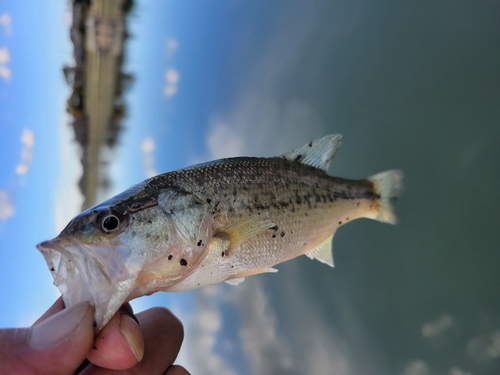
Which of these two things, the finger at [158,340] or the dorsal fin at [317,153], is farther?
the dorsal fin at [317,153]

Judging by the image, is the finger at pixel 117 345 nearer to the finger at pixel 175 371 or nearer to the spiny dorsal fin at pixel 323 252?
the finger at pixel 175 371

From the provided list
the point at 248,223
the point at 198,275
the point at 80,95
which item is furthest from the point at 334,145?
the point at 80,95

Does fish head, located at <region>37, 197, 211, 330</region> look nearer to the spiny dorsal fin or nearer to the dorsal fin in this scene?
the dorsal fin

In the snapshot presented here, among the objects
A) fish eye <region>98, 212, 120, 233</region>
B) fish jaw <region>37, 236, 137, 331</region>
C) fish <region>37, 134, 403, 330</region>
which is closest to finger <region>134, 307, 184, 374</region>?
fish <region>37, 134, 403, 330</region>

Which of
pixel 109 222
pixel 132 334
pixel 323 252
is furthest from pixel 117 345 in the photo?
pixel 323 252

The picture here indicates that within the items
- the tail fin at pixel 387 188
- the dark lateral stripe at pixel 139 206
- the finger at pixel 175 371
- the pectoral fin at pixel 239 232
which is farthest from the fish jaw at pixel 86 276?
the tail fin at pixel 387 188

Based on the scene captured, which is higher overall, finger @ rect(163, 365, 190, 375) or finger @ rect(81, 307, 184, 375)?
finger @ rect(81, 307, 184, 375)
